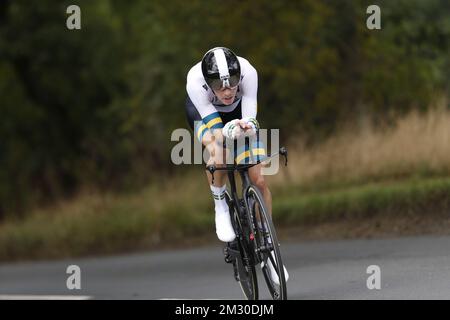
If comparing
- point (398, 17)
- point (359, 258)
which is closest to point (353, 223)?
point (359, 258)

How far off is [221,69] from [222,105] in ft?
2.20

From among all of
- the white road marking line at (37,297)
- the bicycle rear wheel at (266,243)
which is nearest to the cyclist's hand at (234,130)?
the bicycle rear wheel at (266,243)

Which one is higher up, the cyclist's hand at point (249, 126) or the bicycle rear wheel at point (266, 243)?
the cyclist's hand at point (249, 126)

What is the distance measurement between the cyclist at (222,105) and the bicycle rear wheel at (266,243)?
0.29ft

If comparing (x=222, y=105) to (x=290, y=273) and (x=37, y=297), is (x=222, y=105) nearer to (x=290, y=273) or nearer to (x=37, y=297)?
(x=290, y=273)

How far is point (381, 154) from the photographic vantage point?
14180mm

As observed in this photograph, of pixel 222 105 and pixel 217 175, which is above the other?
pixel 222 105

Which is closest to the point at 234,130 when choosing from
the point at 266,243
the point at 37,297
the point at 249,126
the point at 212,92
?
the point at 249,126

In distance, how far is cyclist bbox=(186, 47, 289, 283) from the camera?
7748mm

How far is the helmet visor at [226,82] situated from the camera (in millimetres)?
7766

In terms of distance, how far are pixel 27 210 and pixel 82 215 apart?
3.94 metres

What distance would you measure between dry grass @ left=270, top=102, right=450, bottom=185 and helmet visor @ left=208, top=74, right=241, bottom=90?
5.77 meters

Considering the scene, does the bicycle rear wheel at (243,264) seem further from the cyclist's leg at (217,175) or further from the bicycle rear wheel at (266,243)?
the bicycle rear wheel at (266,243)

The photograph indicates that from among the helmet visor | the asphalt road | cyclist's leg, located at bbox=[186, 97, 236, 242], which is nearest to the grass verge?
the asphalt road
